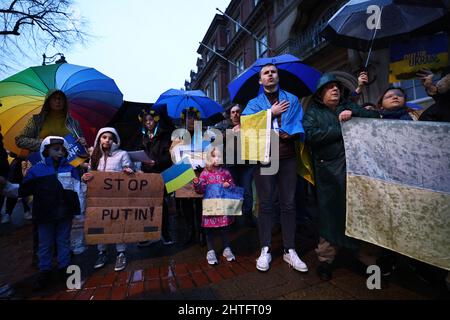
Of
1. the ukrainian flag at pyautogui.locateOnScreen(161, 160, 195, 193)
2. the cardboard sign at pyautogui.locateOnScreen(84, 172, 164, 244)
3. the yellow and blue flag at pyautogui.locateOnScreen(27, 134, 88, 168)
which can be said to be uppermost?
the yellow and blue flag at pyautogui.locateOnScreen(27, 134, 88, 168)

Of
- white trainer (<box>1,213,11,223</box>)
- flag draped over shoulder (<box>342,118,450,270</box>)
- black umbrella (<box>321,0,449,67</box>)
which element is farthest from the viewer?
white trainer (<box>1,213,11,223</box>)

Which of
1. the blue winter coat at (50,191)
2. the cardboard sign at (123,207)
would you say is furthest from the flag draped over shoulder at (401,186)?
the blue winter coat at (50,191)

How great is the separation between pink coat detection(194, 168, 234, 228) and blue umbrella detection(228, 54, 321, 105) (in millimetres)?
1151

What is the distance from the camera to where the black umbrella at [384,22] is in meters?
3.11

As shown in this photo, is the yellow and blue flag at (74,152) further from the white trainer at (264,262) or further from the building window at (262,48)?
the building window at (262,48)

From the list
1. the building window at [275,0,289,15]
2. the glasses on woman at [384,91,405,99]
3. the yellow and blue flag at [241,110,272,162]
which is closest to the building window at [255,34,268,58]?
the building window at [275,0,289,15]

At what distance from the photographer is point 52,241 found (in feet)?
8.24

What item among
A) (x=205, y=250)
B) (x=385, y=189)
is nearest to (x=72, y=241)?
(x=205, y=250)

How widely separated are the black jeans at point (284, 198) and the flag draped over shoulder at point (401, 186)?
1.70ft

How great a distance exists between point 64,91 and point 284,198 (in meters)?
3.39

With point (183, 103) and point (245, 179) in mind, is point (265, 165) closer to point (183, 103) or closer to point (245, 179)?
point (245, 179)

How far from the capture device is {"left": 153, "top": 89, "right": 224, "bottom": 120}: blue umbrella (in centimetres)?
496

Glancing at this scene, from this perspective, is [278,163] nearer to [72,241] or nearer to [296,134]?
[296,134]

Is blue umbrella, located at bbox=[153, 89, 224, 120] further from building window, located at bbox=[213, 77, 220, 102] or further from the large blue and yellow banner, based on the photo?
building window, located at bbox=[213, 77, 220, 102]
